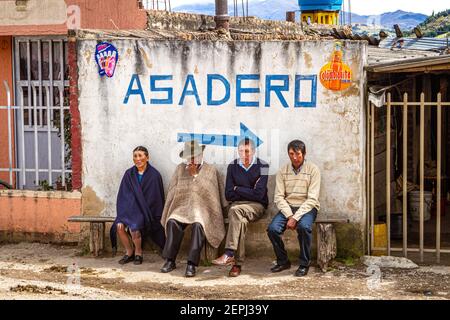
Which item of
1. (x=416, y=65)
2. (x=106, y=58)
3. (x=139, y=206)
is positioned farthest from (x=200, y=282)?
(x=416, y=65)

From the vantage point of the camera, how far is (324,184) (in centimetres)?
856

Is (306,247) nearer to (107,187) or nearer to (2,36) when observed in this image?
(107,187)

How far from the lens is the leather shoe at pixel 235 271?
26.7ft

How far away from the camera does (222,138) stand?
8.79 m

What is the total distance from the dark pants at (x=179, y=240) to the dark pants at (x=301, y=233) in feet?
2.42

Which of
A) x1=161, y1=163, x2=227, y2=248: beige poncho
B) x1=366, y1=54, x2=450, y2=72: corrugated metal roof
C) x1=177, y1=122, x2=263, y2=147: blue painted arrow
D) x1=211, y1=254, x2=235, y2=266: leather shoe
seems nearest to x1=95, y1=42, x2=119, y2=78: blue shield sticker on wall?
x1=177, y1=122, x2=263, y2=147: blue painted arrow

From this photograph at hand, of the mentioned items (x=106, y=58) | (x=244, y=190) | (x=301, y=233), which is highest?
(x=106, y=58)

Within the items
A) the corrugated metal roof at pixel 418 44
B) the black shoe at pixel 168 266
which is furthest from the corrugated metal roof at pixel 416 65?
the corrugated metal roof at pixel 418 44

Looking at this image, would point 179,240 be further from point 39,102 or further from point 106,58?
point 39,102

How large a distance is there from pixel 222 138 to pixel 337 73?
1.46 meters

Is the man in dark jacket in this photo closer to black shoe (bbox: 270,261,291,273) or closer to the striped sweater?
the striped sweater

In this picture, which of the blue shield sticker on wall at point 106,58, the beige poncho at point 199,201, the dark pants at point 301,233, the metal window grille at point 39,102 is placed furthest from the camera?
the metal window grille at point 39,102

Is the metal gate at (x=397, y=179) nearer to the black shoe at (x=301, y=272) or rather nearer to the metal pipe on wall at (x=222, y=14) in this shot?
the black shoe at (x=301, y=272)
